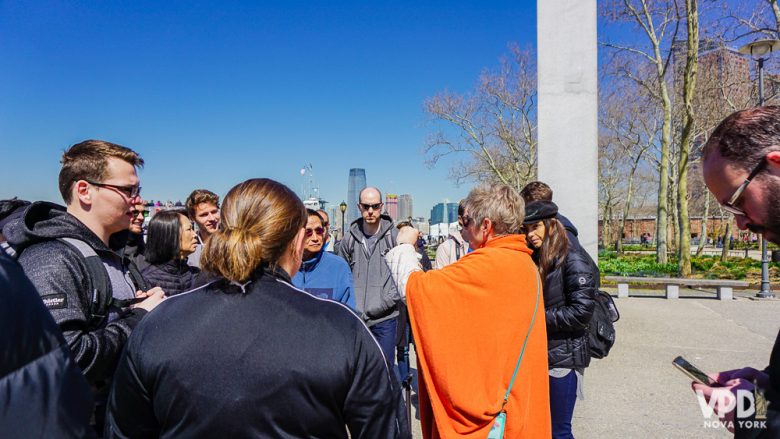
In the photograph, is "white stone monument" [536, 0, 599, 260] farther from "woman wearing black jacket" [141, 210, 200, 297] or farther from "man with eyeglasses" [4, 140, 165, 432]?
"man with eyeglasses" [4, 140, 165, 432]

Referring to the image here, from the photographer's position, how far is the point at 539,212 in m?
3.23

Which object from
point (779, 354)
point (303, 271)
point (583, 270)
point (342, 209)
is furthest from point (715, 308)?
point (342, 209)

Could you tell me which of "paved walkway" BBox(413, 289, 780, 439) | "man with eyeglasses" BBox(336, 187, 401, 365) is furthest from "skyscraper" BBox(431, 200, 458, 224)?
"man with eyeglasses" BBox(336, 187, 401, 365)

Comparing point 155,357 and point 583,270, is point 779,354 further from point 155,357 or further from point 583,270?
point 583,270

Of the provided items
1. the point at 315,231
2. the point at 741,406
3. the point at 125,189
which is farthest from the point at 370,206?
the point at 741,406

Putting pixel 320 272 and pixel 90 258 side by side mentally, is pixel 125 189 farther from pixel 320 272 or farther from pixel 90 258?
pixel 320 272

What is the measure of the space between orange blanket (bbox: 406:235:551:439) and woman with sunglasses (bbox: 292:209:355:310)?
159 cm

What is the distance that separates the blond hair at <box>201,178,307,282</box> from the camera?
Answer: 4.66ft

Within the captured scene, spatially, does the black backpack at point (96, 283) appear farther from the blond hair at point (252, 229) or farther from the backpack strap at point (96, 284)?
the blond hair at point (252, 229)

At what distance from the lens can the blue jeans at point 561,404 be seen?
3.11m

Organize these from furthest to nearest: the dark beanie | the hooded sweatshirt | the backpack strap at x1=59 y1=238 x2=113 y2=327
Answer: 1. the hooded sweatshirt
2. the dark beanie
3. the backpack strap at x1=59 y1=238 x2=113 y2=327

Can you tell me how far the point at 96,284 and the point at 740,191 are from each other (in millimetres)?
2343

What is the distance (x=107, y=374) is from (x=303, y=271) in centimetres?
216

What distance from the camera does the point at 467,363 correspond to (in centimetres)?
232
